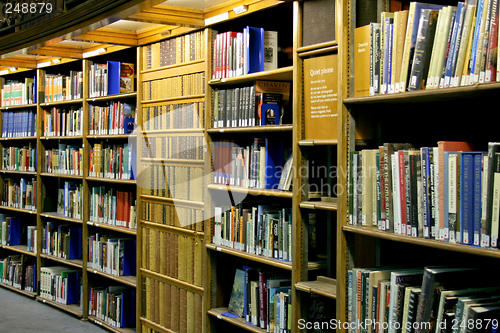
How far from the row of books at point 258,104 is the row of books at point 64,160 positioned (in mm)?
2423

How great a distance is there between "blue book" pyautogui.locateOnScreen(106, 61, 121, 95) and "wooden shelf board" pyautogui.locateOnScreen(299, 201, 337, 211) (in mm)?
2598

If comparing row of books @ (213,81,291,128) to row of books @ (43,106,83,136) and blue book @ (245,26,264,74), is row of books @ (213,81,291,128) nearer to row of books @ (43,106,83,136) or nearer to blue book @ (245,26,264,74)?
blue book @ (245,26,264,74)

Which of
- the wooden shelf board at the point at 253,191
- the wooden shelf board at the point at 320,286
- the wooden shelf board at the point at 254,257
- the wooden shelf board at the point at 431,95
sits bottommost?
the wooden shelf board at the point at 320,286

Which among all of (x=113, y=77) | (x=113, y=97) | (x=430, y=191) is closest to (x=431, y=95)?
(x=430, y=191)

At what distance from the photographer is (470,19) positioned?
6.40ft

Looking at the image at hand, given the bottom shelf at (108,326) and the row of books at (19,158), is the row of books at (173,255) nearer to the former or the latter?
the bottom shelf at (108,326)

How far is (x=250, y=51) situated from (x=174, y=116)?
38.7 inches

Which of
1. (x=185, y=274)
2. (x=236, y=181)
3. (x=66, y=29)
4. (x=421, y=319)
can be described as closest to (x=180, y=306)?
(x=185, y=274)

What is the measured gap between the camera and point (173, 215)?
4160 millimetres

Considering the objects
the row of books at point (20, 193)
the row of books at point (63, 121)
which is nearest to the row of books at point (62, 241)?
the row of books at point (20, 193)

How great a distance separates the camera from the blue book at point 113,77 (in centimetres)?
489

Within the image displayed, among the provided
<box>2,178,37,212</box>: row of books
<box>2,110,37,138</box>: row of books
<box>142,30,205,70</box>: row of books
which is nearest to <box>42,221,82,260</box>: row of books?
<box>2,178,37,212</box>: row of books

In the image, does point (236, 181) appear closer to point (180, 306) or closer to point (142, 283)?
point (180, 306)

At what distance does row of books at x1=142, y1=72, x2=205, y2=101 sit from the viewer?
3882mm
